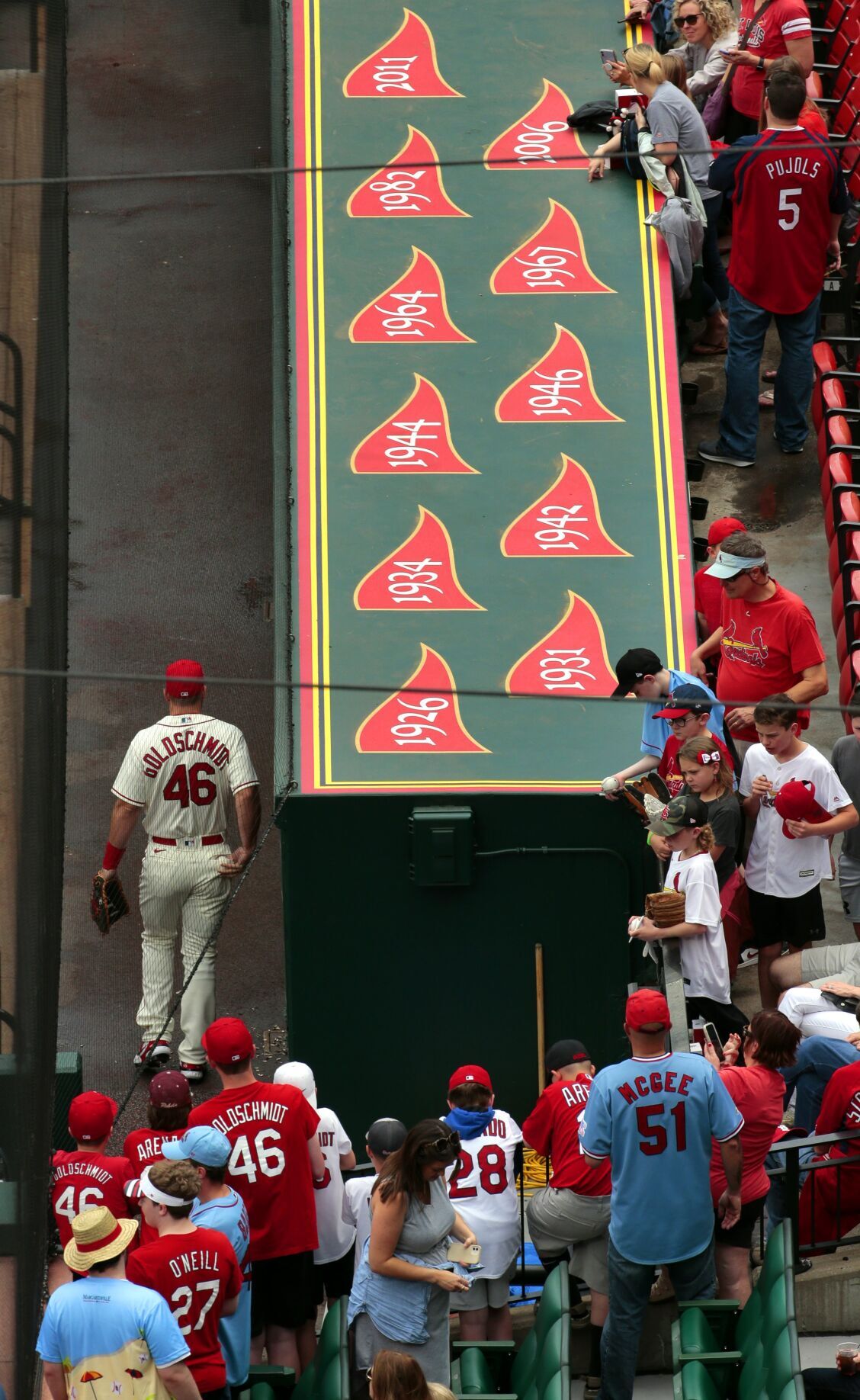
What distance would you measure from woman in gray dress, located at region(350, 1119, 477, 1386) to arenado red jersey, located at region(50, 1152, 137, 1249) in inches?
31.5

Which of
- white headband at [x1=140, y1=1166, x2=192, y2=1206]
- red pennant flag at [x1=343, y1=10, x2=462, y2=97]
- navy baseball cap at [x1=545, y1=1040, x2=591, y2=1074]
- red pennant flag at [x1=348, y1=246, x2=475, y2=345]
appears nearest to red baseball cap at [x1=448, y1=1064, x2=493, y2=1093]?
navy baseball cap at [x1=545, y1=1040, x2=591, y2=1074]

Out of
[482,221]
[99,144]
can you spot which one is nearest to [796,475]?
[482,221]

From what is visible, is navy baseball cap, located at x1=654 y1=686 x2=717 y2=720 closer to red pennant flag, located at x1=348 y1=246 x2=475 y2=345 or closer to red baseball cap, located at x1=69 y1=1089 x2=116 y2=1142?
red baseball cap, located at x1=69 y1=1089 x2=116 y2=1142

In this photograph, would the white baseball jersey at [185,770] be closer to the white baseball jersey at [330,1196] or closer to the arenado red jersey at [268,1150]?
the white baseball jersey at [330,1196]

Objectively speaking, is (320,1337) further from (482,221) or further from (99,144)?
(99,144)

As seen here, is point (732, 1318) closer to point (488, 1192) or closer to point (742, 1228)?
point (742, 1228)

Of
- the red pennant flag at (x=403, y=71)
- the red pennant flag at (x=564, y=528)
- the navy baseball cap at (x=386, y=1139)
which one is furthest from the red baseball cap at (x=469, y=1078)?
the red pennant flag at (x=403, y=71)

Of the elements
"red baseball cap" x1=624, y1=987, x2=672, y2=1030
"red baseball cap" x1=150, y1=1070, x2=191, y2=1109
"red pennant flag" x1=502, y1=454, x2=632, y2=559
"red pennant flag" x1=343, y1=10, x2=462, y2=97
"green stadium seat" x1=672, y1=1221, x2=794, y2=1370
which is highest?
"red pennant flag" x1=343, y1=10, x2=462, y2=97

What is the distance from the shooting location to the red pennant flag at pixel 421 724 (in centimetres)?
948

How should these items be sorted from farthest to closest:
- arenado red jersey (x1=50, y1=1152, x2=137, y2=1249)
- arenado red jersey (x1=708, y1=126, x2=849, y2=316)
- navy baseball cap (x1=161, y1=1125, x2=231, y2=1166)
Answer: arenado red jersey (x1=708, y1=126, x2=849, y2=316) < arenado red jersey (x1=50, y1=1152, x2=137, y2=1249) < navy baseball cap (x1=161, y1=1125, x2=231, y2=1166)

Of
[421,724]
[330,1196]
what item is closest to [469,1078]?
[330,1196]

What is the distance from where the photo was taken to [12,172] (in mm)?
9695

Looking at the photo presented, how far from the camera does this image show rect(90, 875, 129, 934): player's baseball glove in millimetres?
9820

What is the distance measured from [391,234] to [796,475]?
8.18ft
